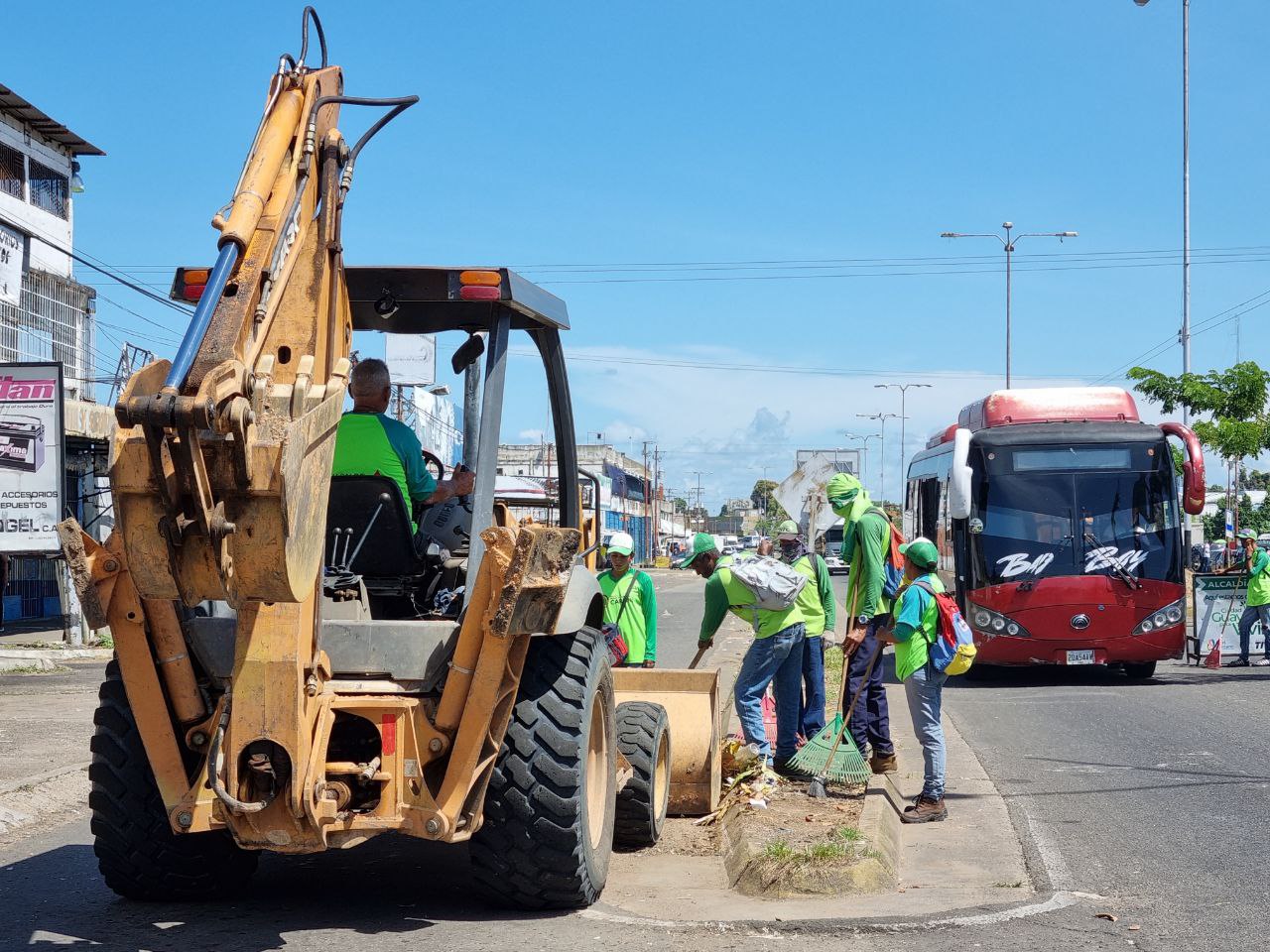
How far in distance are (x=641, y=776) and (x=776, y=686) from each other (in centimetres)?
268

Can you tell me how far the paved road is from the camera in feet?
18.8

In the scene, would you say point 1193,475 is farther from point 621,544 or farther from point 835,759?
point 621,544

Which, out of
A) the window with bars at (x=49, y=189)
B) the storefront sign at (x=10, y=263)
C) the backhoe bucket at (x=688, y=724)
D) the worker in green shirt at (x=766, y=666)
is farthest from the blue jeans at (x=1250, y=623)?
the window with bars at (x=49, y=189)

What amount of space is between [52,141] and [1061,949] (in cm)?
3246

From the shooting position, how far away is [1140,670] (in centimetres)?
1819

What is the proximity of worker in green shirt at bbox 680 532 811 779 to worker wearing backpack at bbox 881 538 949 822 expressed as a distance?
89cm

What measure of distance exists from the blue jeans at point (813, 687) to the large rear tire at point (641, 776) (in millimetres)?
2687

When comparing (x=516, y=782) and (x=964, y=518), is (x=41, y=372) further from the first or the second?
(x=516, y=782)

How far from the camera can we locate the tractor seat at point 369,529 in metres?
6.02

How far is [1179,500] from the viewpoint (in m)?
17.7

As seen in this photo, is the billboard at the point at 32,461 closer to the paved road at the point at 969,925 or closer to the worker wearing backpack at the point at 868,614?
the paved road at the point at 969,925

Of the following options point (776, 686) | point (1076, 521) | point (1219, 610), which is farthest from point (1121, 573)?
point (776, 686)

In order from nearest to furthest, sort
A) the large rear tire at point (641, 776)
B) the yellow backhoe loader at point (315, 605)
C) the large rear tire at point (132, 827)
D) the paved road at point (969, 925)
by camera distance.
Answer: the yellow backhoe loader at point (315, 605)
the paved road at point (969, 925)
the large rear tire at point (132, 827)
the large rear tire at point (641, 776)

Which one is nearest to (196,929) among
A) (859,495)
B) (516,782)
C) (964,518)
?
(516,782)
